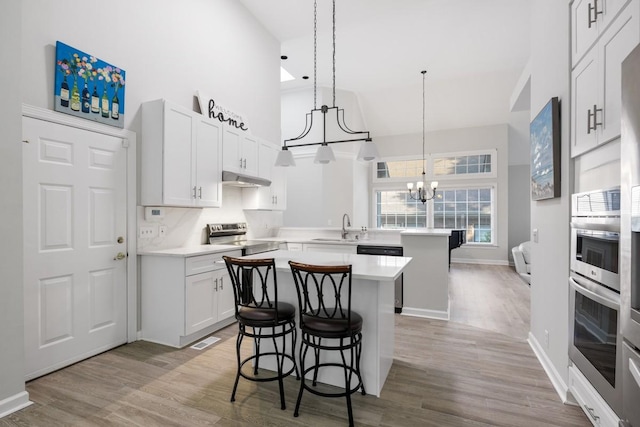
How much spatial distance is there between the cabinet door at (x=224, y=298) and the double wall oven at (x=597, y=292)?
2945mm

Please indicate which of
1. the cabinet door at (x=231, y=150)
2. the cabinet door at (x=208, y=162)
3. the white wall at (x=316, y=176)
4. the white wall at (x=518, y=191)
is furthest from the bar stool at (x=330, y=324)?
the white wall at (x=518, y=191)

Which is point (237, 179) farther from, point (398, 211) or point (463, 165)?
point (463, 165)

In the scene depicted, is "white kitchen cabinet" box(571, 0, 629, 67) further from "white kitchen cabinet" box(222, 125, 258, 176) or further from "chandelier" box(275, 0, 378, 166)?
"white kitchen cabinet" box(222, 125, 258, 176)

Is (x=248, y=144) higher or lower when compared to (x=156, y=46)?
lower

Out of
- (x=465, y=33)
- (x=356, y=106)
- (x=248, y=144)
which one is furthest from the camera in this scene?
(x=356, y=106)

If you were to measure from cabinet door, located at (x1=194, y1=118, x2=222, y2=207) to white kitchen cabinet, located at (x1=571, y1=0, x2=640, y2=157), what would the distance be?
3384 mm

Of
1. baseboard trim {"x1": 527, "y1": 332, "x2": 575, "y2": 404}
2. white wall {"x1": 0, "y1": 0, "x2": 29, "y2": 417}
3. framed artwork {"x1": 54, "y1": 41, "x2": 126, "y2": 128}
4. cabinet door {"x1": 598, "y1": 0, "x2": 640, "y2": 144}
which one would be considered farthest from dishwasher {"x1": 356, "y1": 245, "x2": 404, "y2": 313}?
white wall {"x1": 0, "y1": 0, "x2": 29, "y2": 417}

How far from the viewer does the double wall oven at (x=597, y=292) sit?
141 cm

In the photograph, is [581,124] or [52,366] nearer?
[581,124]

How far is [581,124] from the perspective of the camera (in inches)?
76.6

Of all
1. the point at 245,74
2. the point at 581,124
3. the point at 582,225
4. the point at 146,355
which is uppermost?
the point at 245,74

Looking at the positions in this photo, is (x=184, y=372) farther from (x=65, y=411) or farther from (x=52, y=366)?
(x=52, y=366)

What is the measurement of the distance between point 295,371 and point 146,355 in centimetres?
143

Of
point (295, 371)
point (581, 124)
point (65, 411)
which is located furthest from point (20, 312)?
point (581, 124)
